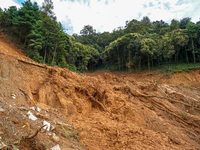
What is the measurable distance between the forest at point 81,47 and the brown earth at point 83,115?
7875 mm

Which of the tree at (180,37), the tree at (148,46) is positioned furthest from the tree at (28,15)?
the tree at (180,37)

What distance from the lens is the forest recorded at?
1284 cm

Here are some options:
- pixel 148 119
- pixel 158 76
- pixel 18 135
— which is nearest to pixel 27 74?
pixel 18 135

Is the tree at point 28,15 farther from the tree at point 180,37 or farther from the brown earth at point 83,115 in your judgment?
the tree at point 180,37

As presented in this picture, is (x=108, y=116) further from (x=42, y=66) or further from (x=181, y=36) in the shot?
(x=181, y=36)

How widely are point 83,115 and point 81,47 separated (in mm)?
22900

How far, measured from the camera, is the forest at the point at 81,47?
42.1ft

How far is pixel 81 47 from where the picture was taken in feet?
86.8

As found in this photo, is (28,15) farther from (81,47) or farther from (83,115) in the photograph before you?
(81,47)

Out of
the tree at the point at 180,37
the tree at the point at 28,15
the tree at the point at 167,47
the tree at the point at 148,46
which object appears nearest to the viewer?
the tree at the point at 28,15

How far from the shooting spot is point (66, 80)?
6.38 meters

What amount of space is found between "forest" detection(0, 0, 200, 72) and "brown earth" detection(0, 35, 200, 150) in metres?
7.87

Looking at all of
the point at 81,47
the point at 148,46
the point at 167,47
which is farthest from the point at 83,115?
the point at 81,47

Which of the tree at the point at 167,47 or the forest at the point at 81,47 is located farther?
the tree at the point at 167,47
